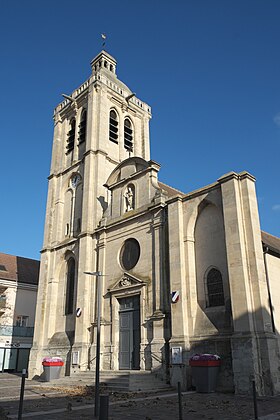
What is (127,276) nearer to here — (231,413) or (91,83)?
(231,413)

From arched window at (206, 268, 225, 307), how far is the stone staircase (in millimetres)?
3958

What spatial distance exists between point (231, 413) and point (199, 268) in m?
7.98

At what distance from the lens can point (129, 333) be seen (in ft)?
62.5

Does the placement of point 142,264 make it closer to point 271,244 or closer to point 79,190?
point 271,244

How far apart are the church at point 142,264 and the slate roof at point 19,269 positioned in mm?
6326

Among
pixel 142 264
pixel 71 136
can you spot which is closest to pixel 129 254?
pixel 142 264

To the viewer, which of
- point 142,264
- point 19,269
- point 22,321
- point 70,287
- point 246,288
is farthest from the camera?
point 19,269

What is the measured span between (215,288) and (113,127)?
16415 mm

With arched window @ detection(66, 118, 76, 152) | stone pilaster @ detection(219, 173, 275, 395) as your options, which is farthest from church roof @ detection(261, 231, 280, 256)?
arched window @ detection(66, 118, 76, 152)

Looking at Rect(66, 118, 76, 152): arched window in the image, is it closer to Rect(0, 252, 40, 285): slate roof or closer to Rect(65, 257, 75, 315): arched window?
Rect(65, 257, 75, 315): arched window

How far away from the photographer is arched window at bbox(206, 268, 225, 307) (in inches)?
628

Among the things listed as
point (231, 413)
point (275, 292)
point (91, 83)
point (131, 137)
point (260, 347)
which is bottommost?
point (231, 413)

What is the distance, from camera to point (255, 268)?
47.7ft

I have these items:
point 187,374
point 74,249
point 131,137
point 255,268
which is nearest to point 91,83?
point 131,137
